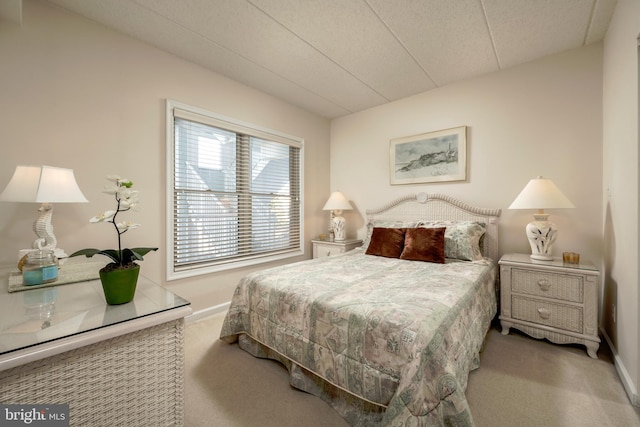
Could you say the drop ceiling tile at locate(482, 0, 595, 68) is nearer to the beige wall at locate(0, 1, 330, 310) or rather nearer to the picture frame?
the picture frame

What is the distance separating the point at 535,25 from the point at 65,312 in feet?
11.5

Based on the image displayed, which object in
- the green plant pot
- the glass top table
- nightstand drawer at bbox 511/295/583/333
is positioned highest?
the green plant pot


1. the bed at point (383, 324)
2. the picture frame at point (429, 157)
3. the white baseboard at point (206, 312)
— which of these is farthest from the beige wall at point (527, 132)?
the white baseboard at point (206, 312)

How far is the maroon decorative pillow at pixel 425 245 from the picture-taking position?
254 centimetres

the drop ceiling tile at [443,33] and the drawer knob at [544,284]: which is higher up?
the drop ceiling tile at [443,33]

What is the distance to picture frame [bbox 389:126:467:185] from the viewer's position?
3.06 meters

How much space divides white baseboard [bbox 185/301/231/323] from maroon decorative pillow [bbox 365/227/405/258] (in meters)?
1.71

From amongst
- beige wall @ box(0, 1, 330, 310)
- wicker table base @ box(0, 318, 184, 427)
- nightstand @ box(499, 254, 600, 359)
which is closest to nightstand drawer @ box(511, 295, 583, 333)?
nightstand @ box(499, 254, 600, 359)

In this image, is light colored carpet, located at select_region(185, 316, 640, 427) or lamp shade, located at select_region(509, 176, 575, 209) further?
lamp shade, located at select_region(509, 176, 575, 209)

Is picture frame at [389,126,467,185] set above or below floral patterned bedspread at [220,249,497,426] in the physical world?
above

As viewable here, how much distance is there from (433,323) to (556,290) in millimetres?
1609

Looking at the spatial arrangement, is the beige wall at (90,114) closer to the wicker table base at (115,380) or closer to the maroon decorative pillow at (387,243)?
the wicker table base at (115,380)

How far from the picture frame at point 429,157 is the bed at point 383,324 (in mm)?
746

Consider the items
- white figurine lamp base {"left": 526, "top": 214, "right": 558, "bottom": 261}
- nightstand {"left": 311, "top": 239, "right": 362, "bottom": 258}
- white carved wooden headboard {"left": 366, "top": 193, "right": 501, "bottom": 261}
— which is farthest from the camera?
nightstand {"left": 311, "top": 239, "right": 362, "bottom": 258}
